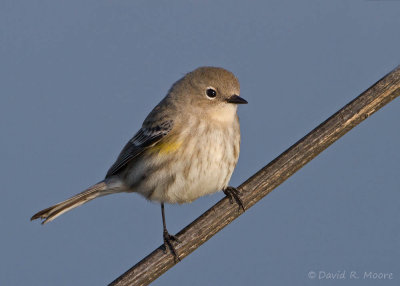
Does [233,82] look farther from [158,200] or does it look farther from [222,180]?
[158,200]

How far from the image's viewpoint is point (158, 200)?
504cm

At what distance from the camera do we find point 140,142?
5.31 m

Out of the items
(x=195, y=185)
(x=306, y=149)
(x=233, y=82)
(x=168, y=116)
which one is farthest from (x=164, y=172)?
(x=306, y=149)

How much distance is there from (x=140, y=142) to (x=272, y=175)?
5.93 ft

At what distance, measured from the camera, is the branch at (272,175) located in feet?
12.3

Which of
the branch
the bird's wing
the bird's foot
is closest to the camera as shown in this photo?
the branch

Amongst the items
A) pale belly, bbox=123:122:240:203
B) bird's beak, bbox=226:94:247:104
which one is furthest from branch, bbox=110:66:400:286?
bird's beak, bbox=226:94:247:104

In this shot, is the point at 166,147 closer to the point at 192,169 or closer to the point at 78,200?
the point at 192,169

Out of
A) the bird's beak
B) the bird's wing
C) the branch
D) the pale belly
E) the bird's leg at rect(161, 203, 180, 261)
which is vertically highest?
the bird's wing

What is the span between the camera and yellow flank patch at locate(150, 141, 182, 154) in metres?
4.86

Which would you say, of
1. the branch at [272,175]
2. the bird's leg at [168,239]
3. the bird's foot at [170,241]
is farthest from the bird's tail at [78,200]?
the branch at [272,175]

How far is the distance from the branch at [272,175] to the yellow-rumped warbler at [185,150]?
1.45 feet

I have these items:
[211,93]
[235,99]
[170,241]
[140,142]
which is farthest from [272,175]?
[140,142]

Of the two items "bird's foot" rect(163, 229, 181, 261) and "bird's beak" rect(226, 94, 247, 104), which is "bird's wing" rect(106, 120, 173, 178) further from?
"bird's foot" rect(163, 229, 181, 261)
